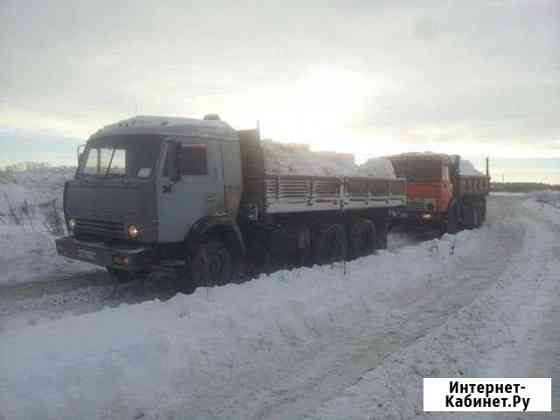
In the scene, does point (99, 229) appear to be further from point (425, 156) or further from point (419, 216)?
point (425, 156)

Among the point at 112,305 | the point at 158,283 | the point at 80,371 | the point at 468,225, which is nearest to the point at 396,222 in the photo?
the point at 468,225

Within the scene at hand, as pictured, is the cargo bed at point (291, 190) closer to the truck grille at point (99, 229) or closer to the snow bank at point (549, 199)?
the truck grille at point (99, 229)

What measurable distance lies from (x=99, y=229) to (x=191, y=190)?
5.17ft

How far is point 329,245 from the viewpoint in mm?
10617

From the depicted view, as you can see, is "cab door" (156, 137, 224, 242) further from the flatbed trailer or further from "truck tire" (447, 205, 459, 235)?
"truck tire" (447, 205, 459, 235)

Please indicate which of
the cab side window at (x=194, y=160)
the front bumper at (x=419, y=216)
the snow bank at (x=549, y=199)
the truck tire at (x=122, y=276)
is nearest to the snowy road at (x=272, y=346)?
the truck tire at (x=122, y=276)

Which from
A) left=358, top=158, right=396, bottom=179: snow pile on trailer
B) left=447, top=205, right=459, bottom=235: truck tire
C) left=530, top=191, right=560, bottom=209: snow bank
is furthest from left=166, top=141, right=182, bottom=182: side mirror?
left=530, top=191, right=560, bottom=209: snow bank

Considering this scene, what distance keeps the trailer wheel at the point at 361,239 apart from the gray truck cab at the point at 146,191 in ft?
13.5

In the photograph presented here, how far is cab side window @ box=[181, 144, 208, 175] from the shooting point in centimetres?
735

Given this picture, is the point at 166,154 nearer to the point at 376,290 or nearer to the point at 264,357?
the point at 264,357

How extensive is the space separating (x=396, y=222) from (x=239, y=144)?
9501 mm

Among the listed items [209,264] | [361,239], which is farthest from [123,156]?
[361,239]

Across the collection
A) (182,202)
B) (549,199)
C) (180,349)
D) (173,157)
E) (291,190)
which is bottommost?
(180,349)

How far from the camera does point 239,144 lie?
28.0 feet
